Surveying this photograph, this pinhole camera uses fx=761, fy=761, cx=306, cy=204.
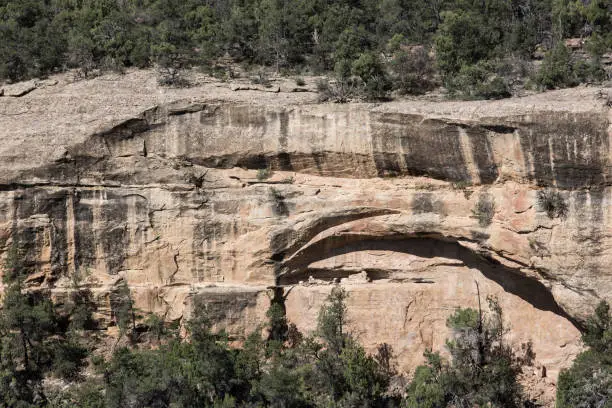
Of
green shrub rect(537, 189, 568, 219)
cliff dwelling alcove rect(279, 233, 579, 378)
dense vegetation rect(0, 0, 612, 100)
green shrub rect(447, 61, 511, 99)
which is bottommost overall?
Result: cliff dwelling alcove rect(279, 233, 579, 378)

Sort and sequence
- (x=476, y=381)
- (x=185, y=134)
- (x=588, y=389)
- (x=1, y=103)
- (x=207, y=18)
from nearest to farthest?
(x=588, y=389) < (x=476, y=381) < (x=185, y=134) < (x=1, y=103) < (x=207, y=18)

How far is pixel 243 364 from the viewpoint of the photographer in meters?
23.2

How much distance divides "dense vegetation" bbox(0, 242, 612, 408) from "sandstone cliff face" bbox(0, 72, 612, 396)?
26.5 inches

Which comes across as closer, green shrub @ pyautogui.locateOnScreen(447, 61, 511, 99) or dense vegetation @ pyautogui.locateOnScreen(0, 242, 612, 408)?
dense vegetation @ pyautogui.locateOnScreen(0, 242, 612, 408)

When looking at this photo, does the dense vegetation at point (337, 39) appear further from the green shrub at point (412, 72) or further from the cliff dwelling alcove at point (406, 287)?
the cliff dwelling alcove at point (406, 287)

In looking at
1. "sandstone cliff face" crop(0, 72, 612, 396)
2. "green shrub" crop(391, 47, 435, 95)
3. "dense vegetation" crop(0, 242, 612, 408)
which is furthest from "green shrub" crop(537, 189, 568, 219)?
"green shrub" crop(391, 47, 435, 95)

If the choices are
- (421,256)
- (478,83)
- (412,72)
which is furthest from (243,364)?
(412,72)

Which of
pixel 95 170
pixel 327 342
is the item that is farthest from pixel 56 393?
pixel 327 342

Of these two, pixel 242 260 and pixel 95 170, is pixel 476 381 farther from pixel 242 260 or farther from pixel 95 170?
pixel 95 170

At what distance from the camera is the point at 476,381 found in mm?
22547

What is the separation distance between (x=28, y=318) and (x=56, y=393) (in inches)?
99.6

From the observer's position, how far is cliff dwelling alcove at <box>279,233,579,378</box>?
23.5 m

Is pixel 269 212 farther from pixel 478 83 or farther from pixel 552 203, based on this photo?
pixel 478 83

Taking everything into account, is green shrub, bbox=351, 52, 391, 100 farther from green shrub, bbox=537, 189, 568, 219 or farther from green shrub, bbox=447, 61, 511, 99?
green shrub, bbox=537, 189, 568, 219
